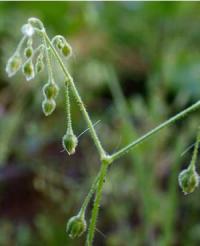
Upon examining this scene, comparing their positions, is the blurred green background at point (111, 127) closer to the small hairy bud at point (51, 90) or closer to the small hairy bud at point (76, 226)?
the small hairy bud at point (76, 226)

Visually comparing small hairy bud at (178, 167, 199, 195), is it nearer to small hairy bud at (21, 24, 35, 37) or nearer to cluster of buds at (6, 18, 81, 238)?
cluster of buds at (6, 18, 81, 238)

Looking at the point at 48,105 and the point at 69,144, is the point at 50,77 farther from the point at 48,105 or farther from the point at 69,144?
the point at 69,144

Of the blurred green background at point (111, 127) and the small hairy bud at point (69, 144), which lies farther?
the blurred green background at point (111, 127)

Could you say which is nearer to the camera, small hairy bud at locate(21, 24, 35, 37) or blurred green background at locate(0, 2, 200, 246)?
small hairy bud at locate(21, 24, 35, 37)

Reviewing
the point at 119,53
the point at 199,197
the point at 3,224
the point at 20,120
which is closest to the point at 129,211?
the point at 199,197

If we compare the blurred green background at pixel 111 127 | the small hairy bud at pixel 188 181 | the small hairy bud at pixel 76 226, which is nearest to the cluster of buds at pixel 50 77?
the small hairy bud at pixel 76 226

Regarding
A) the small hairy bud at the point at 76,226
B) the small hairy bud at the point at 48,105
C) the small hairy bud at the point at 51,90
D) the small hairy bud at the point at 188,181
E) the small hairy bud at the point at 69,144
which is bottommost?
the small hairy bud at the point at 188,181

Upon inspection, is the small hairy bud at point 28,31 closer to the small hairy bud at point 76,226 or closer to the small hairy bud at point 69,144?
the small hairy bud at point 69,144

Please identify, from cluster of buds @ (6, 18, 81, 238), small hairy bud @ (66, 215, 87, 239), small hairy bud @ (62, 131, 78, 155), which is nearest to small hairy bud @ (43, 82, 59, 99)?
cluster of buds @ (6, 18, 81, 238)

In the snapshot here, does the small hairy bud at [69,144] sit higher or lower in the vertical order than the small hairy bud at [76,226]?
higher
